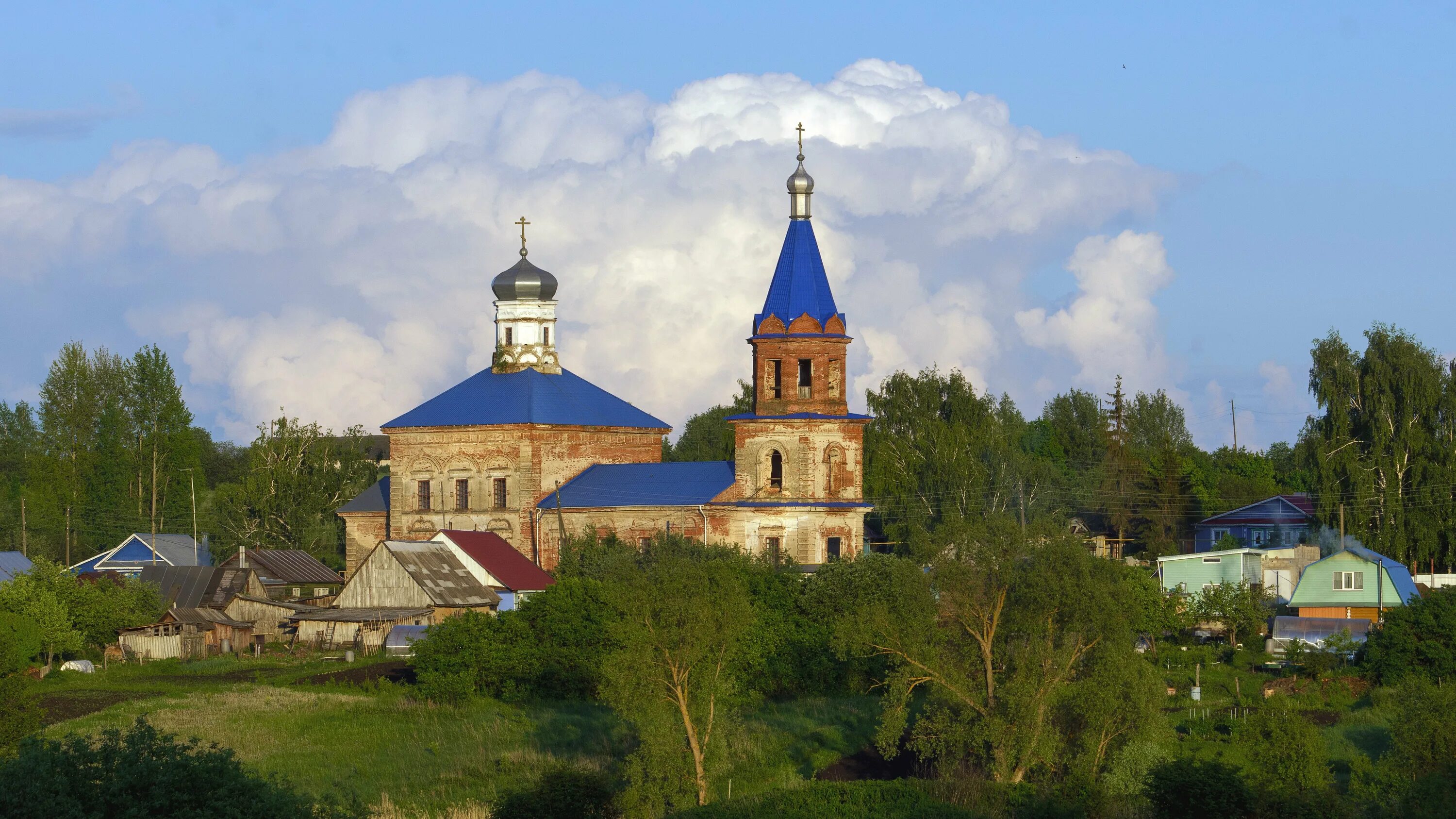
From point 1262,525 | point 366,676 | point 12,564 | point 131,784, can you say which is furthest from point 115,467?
point 131,784

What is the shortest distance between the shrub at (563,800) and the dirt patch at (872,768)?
397cm

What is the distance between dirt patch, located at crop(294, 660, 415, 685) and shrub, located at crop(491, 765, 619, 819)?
43.0 feet

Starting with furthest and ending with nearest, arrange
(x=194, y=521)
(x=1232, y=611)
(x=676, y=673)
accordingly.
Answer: (x=194, y=521) → (x=1232, y=611) → (x=676, y=673)

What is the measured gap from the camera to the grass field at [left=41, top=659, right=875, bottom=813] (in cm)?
2488

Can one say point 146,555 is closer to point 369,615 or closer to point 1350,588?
point 369,615

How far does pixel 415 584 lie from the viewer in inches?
1636

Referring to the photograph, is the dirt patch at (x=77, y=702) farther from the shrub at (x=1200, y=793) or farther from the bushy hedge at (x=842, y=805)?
the shrub at (x=1200, y=793)

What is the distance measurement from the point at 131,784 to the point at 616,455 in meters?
33.0

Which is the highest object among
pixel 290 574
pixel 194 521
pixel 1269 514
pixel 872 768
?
pixel 194 521

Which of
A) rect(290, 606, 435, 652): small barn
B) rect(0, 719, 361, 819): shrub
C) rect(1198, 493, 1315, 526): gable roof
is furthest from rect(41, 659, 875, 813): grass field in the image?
rect(1198, 493, 1315, 526): gable roof

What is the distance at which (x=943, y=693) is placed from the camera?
2412cm

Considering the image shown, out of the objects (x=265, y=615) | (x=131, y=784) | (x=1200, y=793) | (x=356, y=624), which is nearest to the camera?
(x=131, y=784)

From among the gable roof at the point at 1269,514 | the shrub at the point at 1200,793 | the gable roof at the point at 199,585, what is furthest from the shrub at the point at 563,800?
the gable roof at the point at 1269,514

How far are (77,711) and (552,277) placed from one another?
23.8m
